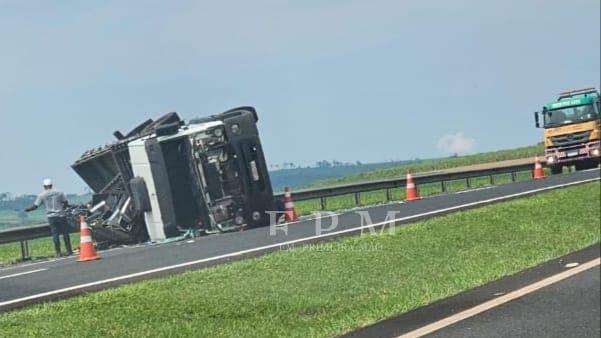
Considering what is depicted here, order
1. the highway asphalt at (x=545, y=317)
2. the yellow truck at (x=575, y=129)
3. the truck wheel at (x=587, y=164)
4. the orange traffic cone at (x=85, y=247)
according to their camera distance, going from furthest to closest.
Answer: the truck wheel at (x=587, y=164) → the yellow truck at (x=575, y=129) → the orange traffic cone at (x=85, y=247) → the highway asphalt at (x=545, y=317)

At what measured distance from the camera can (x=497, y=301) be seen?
9.87 meters

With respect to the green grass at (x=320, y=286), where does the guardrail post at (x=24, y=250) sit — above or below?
above

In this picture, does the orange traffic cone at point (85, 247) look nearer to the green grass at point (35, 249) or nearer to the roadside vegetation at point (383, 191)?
the green grass at point (35, 249)

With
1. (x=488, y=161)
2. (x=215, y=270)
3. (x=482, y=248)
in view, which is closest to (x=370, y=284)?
(x=215, y=270)

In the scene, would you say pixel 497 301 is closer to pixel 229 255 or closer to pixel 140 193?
pixel 229 255

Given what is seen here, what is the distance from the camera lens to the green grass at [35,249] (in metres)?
20.3

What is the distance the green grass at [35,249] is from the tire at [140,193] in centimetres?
252

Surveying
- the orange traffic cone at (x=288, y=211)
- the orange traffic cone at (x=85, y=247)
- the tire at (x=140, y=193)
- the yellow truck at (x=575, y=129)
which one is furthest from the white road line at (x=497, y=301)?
the yellow truck at (x=575, y=129)

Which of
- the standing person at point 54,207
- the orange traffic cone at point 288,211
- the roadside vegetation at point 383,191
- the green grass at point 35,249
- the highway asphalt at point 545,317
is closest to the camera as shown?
the highway asphalt at point 545,317

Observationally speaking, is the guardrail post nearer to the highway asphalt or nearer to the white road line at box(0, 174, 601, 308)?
the white road line at box(0, 174, 601, 308)

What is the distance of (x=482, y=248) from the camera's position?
14.6 metres

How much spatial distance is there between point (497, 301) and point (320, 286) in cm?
221

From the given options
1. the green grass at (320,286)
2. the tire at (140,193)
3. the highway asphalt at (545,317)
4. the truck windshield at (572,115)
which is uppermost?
the tire at (140,193)

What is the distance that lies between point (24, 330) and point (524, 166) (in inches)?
1128
